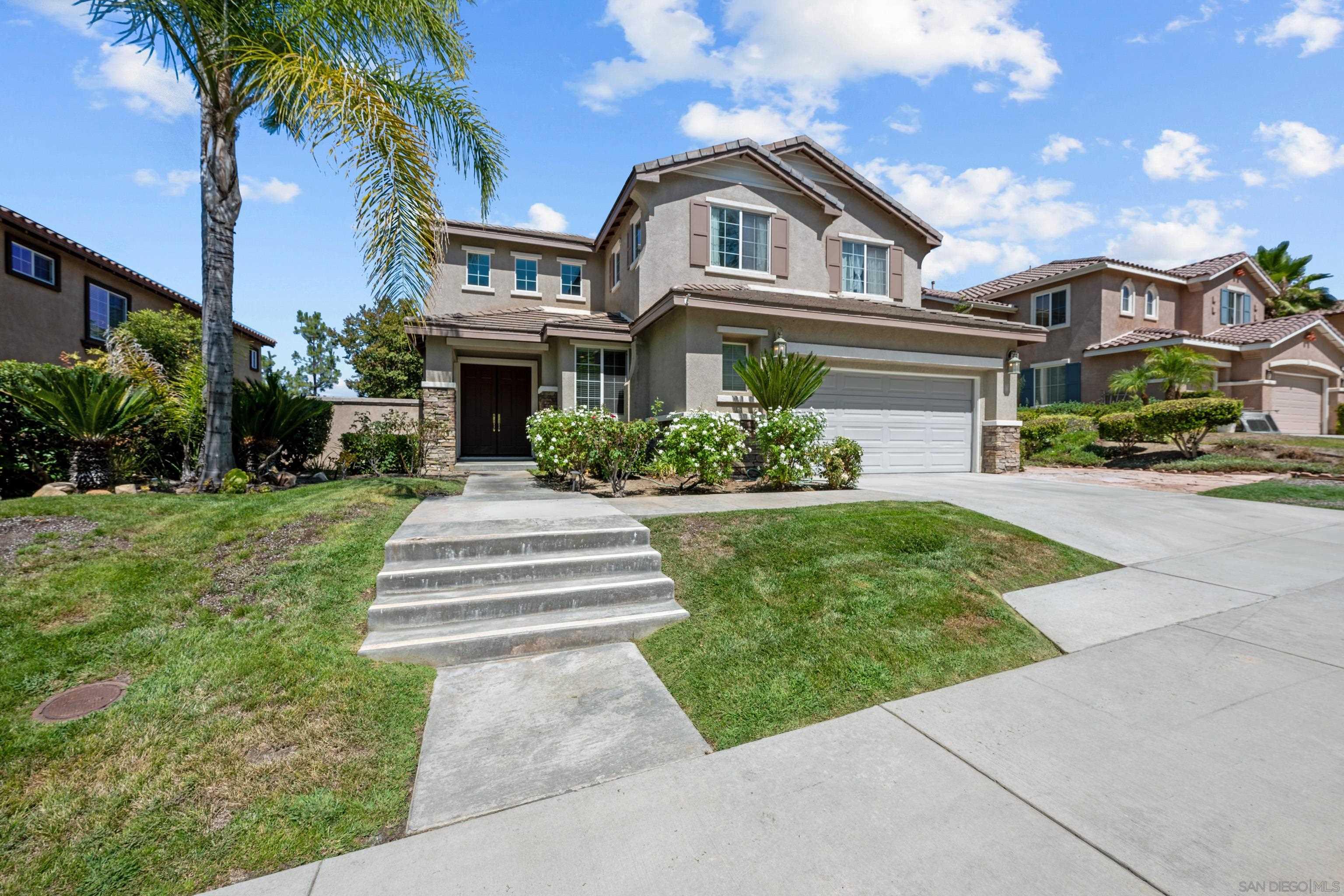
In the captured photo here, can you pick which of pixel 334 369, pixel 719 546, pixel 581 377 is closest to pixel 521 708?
pixel 719 546

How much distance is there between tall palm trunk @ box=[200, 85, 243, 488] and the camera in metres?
7.41

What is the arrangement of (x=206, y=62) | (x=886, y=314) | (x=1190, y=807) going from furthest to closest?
(x=886, y=314), (x=206, y=62), (x=1190, y=807)

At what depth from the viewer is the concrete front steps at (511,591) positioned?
159 inches

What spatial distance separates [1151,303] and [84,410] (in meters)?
30.6

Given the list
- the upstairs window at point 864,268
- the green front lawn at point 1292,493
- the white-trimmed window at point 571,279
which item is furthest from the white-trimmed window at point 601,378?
the green front lawn at point 1292,493

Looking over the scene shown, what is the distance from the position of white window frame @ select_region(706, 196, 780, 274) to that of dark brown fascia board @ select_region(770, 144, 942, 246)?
1908 millimetres

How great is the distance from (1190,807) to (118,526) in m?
8.00

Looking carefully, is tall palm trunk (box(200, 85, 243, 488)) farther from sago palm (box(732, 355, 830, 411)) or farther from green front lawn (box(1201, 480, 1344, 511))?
green front lawn (box(1201, 480, 1344, 511))

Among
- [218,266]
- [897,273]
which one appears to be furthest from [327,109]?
[897,273]

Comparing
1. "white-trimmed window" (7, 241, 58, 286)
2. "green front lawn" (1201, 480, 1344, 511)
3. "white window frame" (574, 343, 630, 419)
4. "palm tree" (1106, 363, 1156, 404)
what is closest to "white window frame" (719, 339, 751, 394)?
"white window frame" (574, 343, 630, 419)

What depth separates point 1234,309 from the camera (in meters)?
23.2

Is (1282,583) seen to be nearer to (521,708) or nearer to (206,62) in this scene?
(521,708)

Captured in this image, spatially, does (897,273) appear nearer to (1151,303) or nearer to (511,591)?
(511,591)

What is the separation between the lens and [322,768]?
2.76 m
